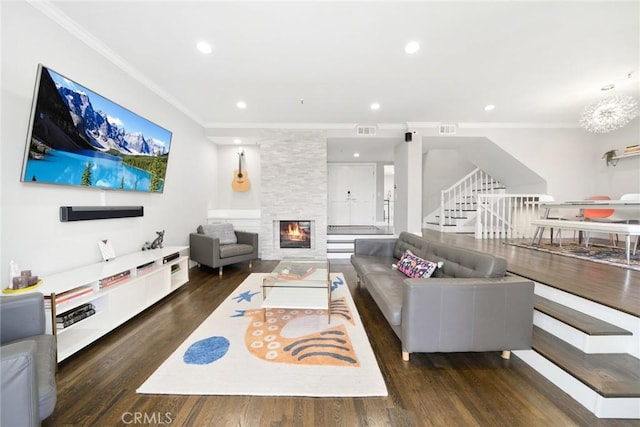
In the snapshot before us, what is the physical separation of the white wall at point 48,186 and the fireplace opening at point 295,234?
7.66 ft

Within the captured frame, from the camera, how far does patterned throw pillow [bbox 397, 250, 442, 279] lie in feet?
7.90

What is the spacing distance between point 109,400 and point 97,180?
6.86ft

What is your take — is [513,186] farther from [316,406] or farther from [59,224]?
[59,224]

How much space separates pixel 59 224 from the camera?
2.18 meters

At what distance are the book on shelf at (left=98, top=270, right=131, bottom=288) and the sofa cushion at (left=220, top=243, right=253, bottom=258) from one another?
1546 mm

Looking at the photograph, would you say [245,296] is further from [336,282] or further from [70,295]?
[70,295]

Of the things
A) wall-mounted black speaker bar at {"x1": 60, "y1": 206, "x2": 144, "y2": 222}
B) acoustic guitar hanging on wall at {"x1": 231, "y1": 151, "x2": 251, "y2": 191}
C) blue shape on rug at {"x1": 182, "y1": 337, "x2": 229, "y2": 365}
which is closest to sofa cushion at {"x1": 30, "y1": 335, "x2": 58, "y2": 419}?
blue shape on rug at {"x1": 182, "y1": 337, "x2": 229, "y2": 365}

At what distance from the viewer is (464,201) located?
22.8 feet

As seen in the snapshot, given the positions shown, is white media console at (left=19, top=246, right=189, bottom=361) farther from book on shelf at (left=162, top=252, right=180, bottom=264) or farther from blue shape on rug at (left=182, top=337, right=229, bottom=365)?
blue shape on rug at (left=182, top=337, right=229, bottom=365)

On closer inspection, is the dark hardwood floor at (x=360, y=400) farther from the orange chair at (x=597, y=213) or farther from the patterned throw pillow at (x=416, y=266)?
the orange chair at (x=597, y=213)

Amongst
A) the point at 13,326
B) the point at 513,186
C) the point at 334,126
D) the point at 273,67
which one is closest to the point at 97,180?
the point at 13,326

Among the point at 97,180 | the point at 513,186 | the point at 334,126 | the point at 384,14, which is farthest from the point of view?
the point at 513,186

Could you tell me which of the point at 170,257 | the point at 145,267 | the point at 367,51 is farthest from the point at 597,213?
the point at 145,267

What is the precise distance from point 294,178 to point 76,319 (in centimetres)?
380
